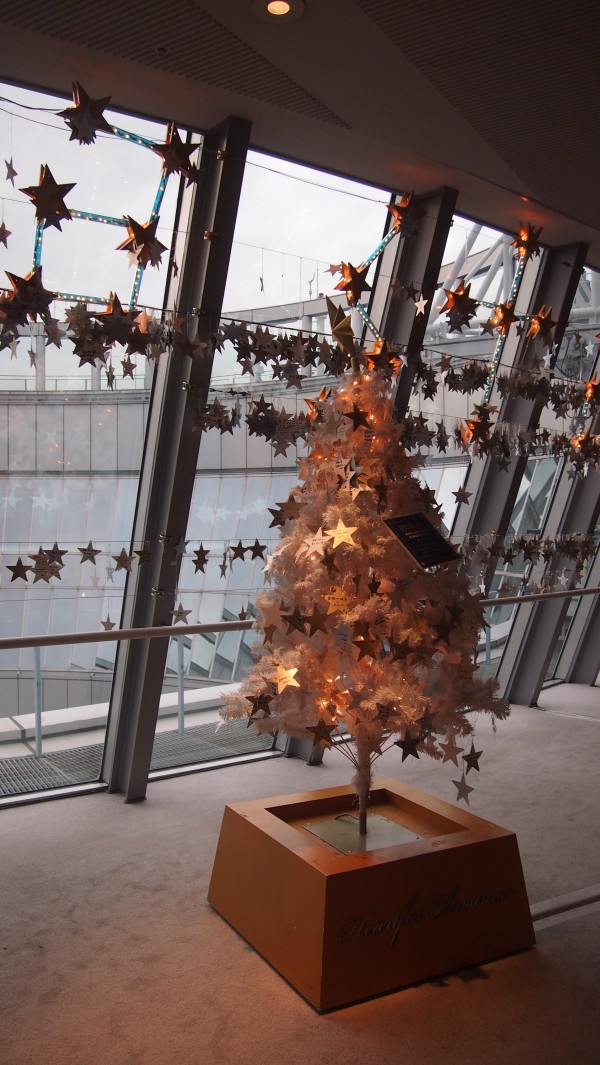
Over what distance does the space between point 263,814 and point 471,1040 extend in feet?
3.64

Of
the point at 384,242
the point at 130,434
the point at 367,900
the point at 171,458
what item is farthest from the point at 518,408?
the point at 367,900

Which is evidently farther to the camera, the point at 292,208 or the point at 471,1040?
the point at 292,208

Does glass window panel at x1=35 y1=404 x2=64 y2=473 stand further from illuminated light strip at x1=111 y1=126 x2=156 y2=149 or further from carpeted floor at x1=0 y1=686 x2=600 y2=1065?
carpeted floor at x1=0 y1=686 x2=600 y2=1065

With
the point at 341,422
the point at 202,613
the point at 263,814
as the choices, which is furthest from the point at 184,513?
the point at 263,814

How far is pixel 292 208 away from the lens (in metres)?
4.48

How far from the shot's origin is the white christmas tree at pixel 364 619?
10.2 feet

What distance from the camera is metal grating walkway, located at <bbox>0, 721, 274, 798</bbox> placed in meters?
4.59

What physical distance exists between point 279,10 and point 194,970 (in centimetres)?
336

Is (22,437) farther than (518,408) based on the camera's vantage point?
No

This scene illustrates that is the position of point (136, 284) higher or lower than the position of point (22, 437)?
higher

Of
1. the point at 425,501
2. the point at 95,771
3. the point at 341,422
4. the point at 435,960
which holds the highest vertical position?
the point at 341,422

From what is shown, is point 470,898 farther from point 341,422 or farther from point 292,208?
point 292,208

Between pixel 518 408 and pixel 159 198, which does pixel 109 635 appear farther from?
pixel 518 408

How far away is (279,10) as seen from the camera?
287 centimetres
